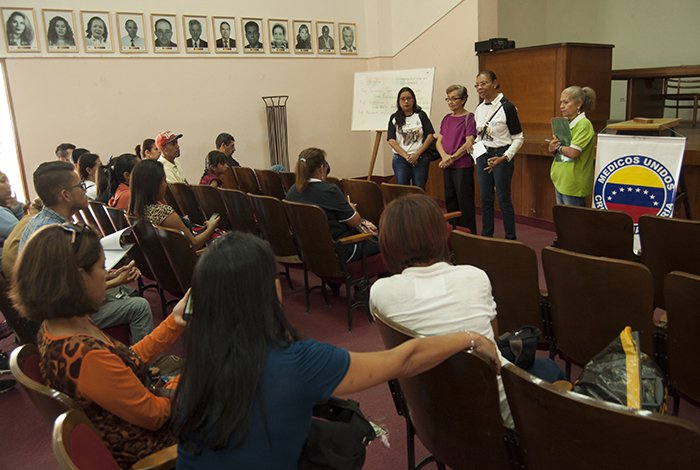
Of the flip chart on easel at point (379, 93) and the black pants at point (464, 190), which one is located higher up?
the flip chart on easel at point (379, 93)

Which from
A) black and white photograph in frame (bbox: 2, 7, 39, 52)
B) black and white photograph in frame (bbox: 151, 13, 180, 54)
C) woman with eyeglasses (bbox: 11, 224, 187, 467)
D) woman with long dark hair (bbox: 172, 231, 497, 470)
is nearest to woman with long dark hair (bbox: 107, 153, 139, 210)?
woman with eyeglasses (bbox: 11, 224, 187, 467)


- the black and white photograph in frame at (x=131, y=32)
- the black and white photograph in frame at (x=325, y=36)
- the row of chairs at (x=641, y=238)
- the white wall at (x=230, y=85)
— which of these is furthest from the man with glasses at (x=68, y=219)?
the black and white photograph in frame at (x=325, y=36)

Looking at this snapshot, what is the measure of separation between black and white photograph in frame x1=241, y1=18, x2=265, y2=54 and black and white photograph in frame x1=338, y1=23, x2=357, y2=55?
1.32 m

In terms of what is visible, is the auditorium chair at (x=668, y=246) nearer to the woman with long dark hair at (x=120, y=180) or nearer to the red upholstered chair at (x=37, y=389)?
the red upholstered chair at (x=37, y=389)

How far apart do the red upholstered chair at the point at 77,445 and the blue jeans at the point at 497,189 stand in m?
3.99

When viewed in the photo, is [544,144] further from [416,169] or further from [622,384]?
[622,384]

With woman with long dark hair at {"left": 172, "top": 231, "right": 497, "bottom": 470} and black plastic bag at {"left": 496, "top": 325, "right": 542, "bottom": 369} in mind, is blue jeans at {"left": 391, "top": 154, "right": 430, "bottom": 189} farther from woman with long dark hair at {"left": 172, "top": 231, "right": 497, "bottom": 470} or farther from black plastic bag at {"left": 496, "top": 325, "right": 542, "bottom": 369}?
woman with long dark hair at {"left": 172, "top": 231, "right": 497, "bottom": 470}

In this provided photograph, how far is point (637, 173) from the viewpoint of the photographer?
3.60 m

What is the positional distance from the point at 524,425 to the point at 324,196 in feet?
7.65

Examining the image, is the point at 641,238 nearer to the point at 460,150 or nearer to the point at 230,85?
the point at 460,150

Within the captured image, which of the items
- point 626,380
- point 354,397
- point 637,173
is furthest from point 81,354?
point 637,173

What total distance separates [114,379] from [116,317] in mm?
1287

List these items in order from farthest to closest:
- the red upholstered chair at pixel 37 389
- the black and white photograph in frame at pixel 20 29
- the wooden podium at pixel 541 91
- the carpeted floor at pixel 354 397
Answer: the black and white photograph in frame at pixel 20 29
the wooden podium at pixel 541 91
the carpeted floor at pixel 354 397
the red upholstered chair at pixel 37 389

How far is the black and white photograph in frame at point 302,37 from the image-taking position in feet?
25.9
